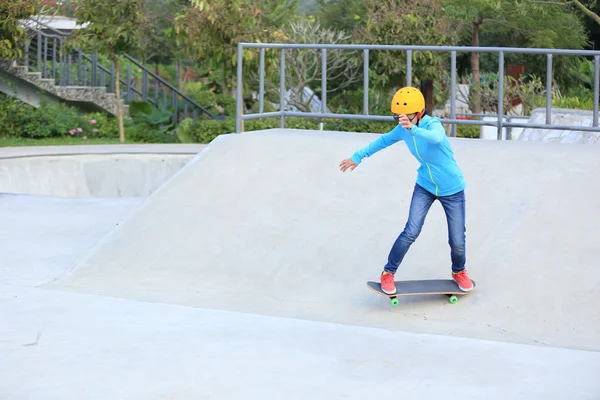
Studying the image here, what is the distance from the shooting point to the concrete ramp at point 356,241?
7.38 metres

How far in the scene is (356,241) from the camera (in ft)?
28.2

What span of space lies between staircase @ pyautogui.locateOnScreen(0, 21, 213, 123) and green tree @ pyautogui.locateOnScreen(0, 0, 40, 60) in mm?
1378

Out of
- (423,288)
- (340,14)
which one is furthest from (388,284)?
(340,14)

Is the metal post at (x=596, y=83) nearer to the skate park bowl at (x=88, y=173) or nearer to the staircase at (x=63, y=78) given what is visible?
the skate park bowl at (x=88, y=173)

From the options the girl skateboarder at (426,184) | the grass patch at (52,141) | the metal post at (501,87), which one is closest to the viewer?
the girl skateboarder at (426,184)

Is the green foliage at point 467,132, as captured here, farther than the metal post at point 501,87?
Yes

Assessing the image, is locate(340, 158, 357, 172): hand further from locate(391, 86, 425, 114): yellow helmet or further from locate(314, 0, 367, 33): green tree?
locate(314, 0, 367, 33): green tree

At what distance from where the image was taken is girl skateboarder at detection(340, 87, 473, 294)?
283 inches

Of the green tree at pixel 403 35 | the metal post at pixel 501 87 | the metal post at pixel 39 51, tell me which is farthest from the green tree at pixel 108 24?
the metal post at pixel 501 87

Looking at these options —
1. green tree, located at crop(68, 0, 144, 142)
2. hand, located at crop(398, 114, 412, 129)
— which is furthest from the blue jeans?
green tree, located at crop(68, 0, 144, 142)

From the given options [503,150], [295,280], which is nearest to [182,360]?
[295,280]

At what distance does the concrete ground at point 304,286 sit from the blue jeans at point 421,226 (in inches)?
15.1

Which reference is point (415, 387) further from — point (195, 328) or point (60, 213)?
point (60, 213)

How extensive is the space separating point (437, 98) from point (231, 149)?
50.6 ft
